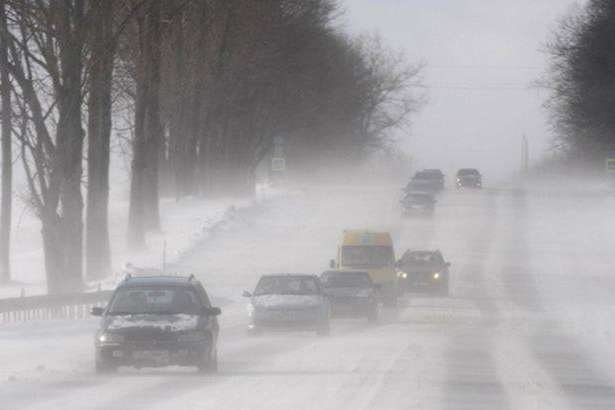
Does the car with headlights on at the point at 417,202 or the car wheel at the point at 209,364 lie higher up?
the car with headlights on at the point at 417,202

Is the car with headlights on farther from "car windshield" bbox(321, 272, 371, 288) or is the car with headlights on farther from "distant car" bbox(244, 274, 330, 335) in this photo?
"distant car" bbox(244, 274, 330, 335)

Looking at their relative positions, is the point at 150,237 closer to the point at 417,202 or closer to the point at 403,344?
the point at 417,202

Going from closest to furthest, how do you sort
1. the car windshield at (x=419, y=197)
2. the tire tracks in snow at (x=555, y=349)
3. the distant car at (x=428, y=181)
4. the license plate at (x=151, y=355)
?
the tire tracks in snow at (x=555, y=349) → the license plate at (x=151, y=355) → the car windshield at (x=419, y=197) → the distant car at (x=428, y=181)

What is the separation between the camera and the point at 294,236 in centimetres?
7531

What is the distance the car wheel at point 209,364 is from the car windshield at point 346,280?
17088mm

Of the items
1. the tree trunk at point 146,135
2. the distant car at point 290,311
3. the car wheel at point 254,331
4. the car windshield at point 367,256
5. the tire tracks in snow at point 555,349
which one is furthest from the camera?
the tree trunk at point 146,135

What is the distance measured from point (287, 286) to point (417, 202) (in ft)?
171

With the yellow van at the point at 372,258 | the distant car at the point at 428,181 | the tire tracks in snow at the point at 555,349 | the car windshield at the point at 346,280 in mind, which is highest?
the distant car at the point at 428,181

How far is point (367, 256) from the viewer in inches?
1948

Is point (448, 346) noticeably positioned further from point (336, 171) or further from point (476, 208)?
point (336, 171)

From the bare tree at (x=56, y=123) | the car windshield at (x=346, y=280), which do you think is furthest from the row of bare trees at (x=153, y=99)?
the car windshield at (x=346, y=280)

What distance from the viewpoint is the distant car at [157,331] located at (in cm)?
2444

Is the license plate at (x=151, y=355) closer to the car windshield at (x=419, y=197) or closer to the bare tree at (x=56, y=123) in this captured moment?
the bare tree at (x=56, y=123)

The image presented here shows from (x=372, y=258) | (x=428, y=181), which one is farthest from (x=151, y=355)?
(x=428, y=181)
